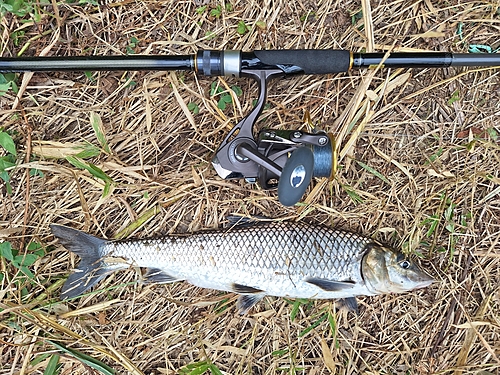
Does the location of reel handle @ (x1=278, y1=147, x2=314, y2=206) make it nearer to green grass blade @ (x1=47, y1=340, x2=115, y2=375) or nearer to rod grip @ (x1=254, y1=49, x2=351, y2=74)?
rod grip @ (x1=254, y1=49, x2=351, y2=74)

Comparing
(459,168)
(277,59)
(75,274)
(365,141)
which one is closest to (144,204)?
(75,274)

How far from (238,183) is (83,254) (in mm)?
870

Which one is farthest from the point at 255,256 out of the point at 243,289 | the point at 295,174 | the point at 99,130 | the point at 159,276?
the point at 99,130

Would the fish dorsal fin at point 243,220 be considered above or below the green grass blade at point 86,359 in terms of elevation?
above

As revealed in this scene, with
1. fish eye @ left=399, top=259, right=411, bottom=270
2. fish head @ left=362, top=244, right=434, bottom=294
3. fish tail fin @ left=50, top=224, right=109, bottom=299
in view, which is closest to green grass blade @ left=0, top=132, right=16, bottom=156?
fish tail fin @ left=50, top=224, right=109, bottom=299

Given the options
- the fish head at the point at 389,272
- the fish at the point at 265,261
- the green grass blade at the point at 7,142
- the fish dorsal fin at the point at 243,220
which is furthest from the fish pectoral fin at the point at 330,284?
the green grass blade at the point at 7,142

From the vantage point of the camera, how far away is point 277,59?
6.13ft

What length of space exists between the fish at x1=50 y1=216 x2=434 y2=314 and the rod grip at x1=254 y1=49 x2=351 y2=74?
78 cm

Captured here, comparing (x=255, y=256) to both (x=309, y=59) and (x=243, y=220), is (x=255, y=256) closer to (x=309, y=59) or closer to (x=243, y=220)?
(x=243, y=220)

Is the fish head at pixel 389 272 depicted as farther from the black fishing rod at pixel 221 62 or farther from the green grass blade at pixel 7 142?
the green grass blade at pixel 7 142

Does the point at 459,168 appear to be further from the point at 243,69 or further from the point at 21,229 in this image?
the point at 21,229

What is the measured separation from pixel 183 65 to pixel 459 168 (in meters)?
1.54

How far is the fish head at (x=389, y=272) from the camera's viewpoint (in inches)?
82.0

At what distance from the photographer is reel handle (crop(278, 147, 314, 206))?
156 cm
